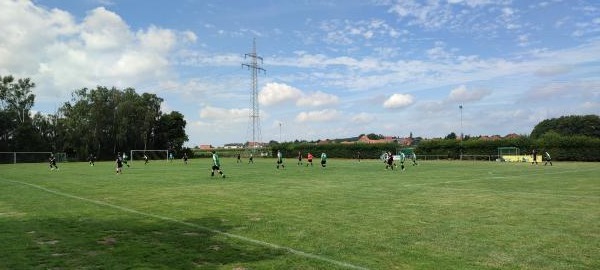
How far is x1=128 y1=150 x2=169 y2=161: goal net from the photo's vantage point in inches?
3527

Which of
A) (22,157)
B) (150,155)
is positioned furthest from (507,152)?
(22,157)

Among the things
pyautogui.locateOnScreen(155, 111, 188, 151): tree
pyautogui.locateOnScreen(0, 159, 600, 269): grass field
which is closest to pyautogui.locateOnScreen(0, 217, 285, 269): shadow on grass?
pyautogui.locateOnScreen(0, 159, 600, 269): grass field

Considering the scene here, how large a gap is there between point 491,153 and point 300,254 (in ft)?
217

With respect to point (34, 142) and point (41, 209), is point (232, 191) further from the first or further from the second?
point (34, 142)

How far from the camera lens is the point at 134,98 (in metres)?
92.2

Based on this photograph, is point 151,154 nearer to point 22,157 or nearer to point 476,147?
point 22,157

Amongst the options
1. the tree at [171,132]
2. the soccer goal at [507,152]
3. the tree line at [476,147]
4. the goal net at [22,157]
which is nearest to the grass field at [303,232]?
the soccer goal at [507,152]

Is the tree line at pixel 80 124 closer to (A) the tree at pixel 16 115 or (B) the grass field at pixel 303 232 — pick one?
(A) the tree at pixel 16 115

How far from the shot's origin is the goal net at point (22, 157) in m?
76.0

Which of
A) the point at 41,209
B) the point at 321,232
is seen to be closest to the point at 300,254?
the point at 321,232

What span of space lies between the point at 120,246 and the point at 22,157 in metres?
81.9

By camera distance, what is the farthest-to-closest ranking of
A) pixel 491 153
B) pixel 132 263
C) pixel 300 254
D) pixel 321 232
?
pixel 491 153 < pixel 321 232 < pixel 300 254 < pixel 132 263

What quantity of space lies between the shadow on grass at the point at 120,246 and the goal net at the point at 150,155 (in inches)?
3189

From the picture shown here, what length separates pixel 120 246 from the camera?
8656mm
